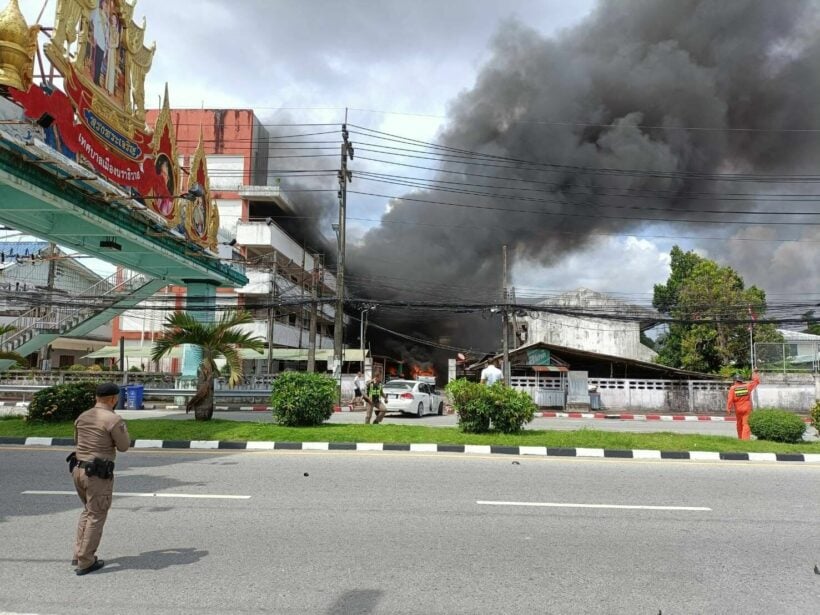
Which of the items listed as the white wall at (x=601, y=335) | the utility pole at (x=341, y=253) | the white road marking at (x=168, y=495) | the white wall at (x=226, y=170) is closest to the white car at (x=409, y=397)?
the utility pole at (x=341, y=253)

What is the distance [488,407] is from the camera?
11.0 m

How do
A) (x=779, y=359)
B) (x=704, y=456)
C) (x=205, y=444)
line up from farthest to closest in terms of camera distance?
(x=779, y=359) → (x=205, y=444) → (x=704, y=456)

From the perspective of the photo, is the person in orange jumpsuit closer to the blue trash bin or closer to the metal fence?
the metal fence

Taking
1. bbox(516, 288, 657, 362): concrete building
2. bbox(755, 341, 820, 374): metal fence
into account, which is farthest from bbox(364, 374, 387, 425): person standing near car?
bbox(516, 288, 657, 362): concrete building

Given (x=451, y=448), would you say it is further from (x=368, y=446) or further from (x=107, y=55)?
(x=107, y=55)

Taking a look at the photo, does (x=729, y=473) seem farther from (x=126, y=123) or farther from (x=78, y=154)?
(x=126, y=123)

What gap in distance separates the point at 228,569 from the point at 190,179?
812 inches

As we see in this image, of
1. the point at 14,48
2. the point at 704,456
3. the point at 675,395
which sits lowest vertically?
the point at 704,456

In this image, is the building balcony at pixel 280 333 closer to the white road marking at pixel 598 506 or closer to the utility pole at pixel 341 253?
the utility pole at pixel 341 253

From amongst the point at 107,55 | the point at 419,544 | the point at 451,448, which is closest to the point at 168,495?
the point at 419,544

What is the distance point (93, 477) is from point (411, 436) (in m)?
7.37

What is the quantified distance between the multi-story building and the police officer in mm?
30912

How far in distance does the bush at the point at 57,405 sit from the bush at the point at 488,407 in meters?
7.38

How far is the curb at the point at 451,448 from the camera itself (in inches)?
376
